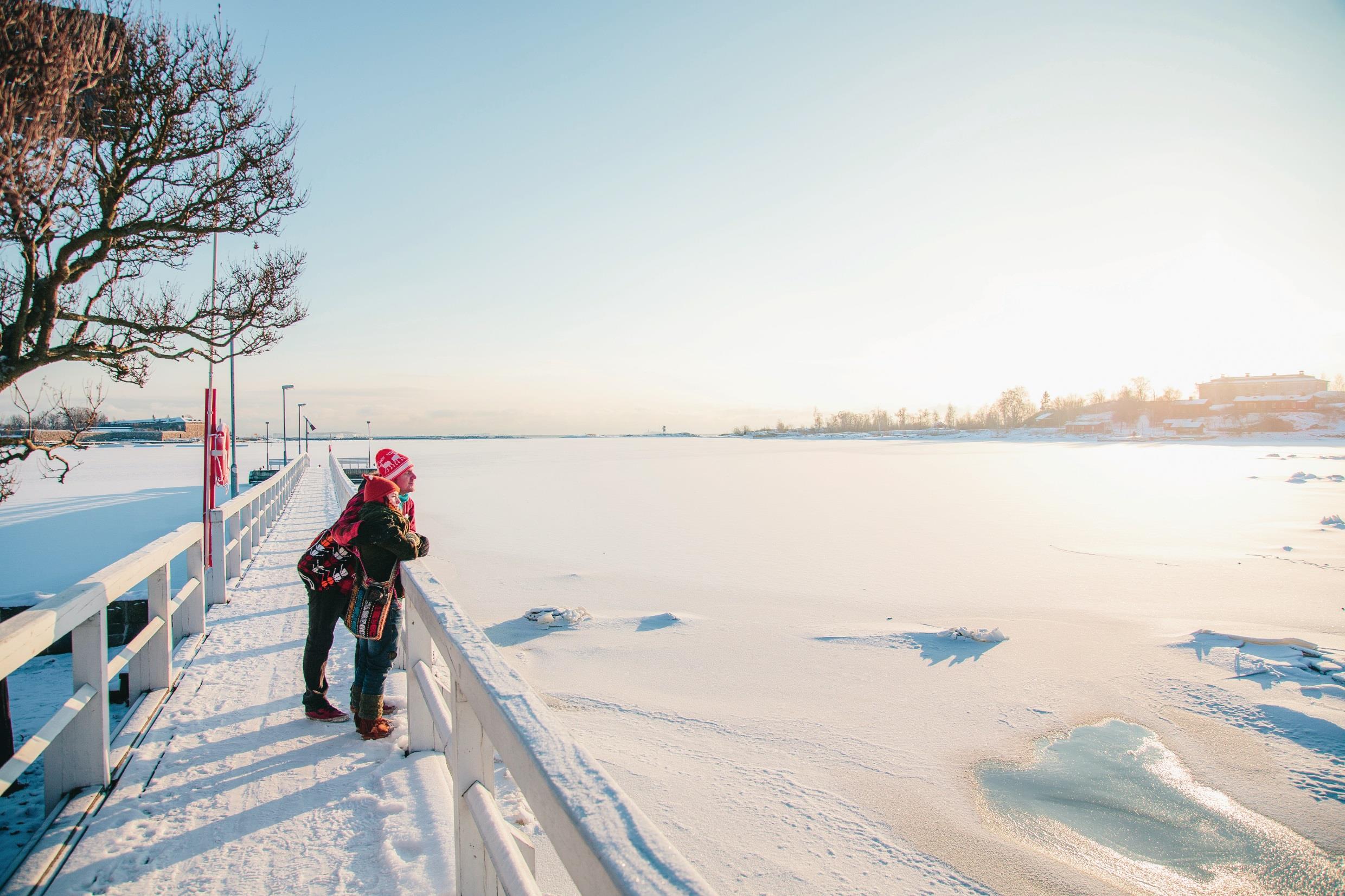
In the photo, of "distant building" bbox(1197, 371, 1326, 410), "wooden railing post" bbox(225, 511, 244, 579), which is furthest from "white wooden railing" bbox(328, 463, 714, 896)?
"distant building" bbox(1197, 371, 1326, 410)

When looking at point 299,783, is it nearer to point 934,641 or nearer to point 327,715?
point 327,715

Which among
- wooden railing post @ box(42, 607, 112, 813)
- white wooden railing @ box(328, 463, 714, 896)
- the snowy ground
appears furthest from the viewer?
the snowy ground

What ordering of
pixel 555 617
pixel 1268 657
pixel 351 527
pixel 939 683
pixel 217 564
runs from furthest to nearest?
pixel 555 617
pixel 1268 657
pixel 939 683
pixel 217 564
pixel 351 527

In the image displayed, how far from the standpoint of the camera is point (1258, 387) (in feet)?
374

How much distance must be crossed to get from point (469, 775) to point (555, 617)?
6798mm

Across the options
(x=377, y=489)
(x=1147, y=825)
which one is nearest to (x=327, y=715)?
(x=377, y=489)

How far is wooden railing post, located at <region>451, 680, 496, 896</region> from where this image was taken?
1.97 metres

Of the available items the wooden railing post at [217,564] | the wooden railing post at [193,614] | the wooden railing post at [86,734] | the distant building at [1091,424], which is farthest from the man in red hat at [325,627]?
the distant building at [1091,424]

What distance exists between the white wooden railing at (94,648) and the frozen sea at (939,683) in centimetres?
295

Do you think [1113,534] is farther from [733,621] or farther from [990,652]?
[733,621]

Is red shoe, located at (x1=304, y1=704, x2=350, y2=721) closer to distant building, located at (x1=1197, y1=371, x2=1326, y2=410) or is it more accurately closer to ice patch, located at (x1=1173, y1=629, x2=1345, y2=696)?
ice patch, located at (x1=1173, y1=629, x2=1345, y2=696)

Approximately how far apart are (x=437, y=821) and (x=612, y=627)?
19.3ft

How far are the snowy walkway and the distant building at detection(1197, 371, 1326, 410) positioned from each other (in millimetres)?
138731

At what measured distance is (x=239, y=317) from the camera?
1183 cm
